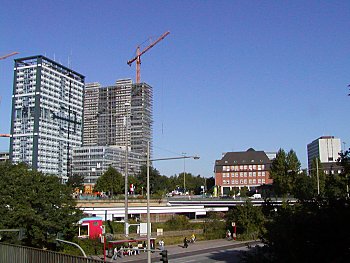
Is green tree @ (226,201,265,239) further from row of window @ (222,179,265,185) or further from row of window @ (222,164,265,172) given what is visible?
row of window @ (222,179,265,185)

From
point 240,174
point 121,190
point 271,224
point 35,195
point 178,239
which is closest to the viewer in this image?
point 271,224

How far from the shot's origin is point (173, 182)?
628 feet

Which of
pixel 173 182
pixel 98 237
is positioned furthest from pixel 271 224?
pixel 173 182

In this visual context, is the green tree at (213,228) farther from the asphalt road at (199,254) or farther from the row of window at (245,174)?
the row of window at (245,174)

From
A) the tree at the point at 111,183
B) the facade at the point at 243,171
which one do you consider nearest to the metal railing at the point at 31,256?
the tree at the point at 111,183

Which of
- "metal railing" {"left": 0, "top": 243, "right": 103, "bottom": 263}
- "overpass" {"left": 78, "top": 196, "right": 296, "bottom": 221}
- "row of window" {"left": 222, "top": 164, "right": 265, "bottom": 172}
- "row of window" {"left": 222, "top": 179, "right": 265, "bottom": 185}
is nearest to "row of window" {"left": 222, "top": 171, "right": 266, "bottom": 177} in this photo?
"row of window" {"left": 222, "top": 164, "right": 265, "bottom": 172}

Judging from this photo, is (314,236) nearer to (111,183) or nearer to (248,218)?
(248,218)

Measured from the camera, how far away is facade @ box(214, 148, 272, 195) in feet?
580

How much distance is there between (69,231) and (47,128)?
16738 centimetres

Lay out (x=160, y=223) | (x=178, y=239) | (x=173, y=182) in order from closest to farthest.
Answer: (x=178, y=239) < (x=160, y=223) < (x=173, y=182)

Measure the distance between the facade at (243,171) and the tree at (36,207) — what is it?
13968 centimetres

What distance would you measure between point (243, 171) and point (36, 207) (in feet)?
474

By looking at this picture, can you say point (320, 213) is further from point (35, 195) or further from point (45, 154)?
point (45, 154)

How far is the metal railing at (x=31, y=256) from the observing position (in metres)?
17.9
